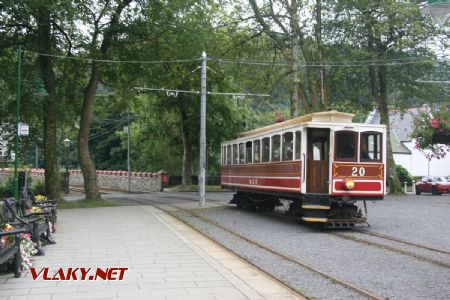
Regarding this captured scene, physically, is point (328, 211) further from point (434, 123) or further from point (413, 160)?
point (413, 160)

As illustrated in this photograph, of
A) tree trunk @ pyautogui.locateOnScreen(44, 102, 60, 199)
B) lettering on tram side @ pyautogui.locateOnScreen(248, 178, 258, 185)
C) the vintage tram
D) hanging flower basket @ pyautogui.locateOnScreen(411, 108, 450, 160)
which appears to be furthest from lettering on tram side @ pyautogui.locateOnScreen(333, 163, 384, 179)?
hanging flower basket @ pyautogui.locateOnScreen(411, 108, 450, 160)

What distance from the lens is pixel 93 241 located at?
12406mm

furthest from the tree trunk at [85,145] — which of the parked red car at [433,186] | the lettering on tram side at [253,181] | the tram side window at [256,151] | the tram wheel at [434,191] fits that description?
the tram wheel at [434,191]

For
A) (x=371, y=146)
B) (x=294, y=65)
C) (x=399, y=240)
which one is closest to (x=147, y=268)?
(x=399, y=240)

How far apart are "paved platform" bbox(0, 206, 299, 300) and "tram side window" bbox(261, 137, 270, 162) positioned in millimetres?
5337

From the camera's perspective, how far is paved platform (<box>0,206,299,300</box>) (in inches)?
282

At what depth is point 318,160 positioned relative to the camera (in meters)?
16.4

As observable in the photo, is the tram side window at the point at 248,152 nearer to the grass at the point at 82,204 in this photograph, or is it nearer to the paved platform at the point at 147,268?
the paved platform at the point at 147,268

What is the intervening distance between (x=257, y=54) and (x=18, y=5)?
15.9m

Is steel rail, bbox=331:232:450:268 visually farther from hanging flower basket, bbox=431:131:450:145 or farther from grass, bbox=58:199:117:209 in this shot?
hanging flower basket, bbox=431:131:450:145

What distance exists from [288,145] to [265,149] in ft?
8.34

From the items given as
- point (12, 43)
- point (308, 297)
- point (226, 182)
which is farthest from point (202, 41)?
point (308, 297)

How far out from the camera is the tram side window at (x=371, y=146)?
16.3 meters

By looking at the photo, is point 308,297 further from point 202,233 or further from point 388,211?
point 388,211
